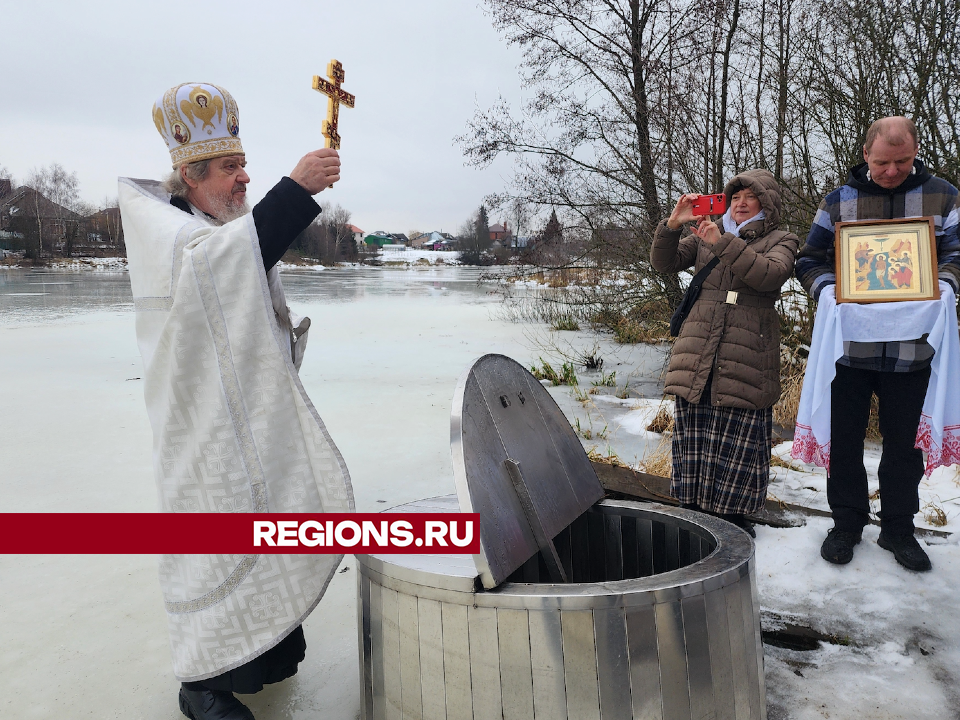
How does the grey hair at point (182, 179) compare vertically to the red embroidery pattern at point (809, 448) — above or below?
above

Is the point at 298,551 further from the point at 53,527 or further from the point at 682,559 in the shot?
the point at 53,527

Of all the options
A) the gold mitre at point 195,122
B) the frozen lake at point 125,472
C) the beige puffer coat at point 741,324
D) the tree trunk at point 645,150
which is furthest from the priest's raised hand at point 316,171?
Result: the tree trunk at point 645,150

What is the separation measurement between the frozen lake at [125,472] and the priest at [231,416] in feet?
1.61

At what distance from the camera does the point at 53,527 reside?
12.3 ft

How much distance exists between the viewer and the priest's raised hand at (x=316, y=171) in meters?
1.84

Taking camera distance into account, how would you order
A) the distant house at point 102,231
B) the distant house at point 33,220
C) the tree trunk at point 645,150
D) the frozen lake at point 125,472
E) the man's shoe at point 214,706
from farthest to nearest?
the distant house at point 102,231, the distant house at point 33,220, the tree trunk at point 645,150, the frozen lake at point 125,472, the man's shoe at point 214,706

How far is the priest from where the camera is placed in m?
1.79

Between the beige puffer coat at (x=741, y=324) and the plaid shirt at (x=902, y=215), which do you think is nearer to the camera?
the plaid shirt at (x=902, y=215)

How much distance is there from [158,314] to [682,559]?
1645mm

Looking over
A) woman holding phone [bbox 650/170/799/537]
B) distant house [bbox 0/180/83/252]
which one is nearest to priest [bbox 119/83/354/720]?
woman holding phone [bbox 650/170/799/537]

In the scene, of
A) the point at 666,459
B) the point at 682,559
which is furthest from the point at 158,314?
the point at 666,459

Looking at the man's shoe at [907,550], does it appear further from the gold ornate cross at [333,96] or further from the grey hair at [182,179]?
the grey hair at [182,179]

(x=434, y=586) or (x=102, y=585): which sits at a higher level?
(x=434, y=586)

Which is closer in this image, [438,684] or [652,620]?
[652,620]
